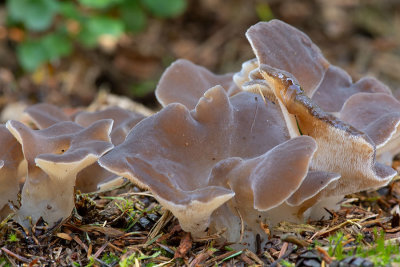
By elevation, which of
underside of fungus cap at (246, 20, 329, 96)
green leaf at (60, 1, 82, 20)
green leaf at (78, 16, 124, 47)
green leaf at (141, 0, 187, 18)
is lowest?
green leaf at (78, 16, 124, 47)

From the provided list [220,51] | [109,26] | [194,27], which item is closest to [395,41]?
[220,51]

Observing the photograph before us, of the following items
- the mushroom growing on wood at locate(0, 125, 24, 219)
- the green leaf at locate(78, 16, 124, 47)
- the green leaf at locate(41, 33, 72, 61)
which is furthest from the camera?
the green leaf at locate(41, 33, 72, 61)

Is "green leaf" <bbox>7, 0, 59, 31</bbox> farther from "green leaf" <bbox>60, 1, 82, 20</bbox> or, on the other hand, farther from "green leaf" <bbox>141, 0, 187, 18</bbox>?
"green leaf" <bbox>141, 0, 187, 18</bbox>

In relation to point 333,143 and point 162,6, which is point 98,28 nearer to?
point 162,6

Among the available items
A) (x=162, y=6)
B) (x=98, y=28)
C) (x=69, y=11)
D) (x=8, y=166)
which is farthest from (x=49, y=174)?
(x=162, y=6)

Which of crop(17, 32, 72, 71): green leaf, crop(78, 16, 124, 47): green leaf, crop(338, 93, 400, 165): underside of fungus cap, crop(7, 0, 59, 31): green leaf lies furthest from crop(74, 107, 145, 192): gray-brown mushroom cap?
crop(17, 32, 72, 71): green leaf

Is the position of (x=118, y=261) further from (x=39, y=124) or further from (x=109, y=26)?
(x=109, y=26)

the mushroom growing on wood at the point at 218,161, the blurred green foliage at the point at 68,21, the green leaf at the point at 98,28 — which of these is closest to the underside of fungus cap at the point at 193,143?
the mushroom growing on wood at the point at 218,161
